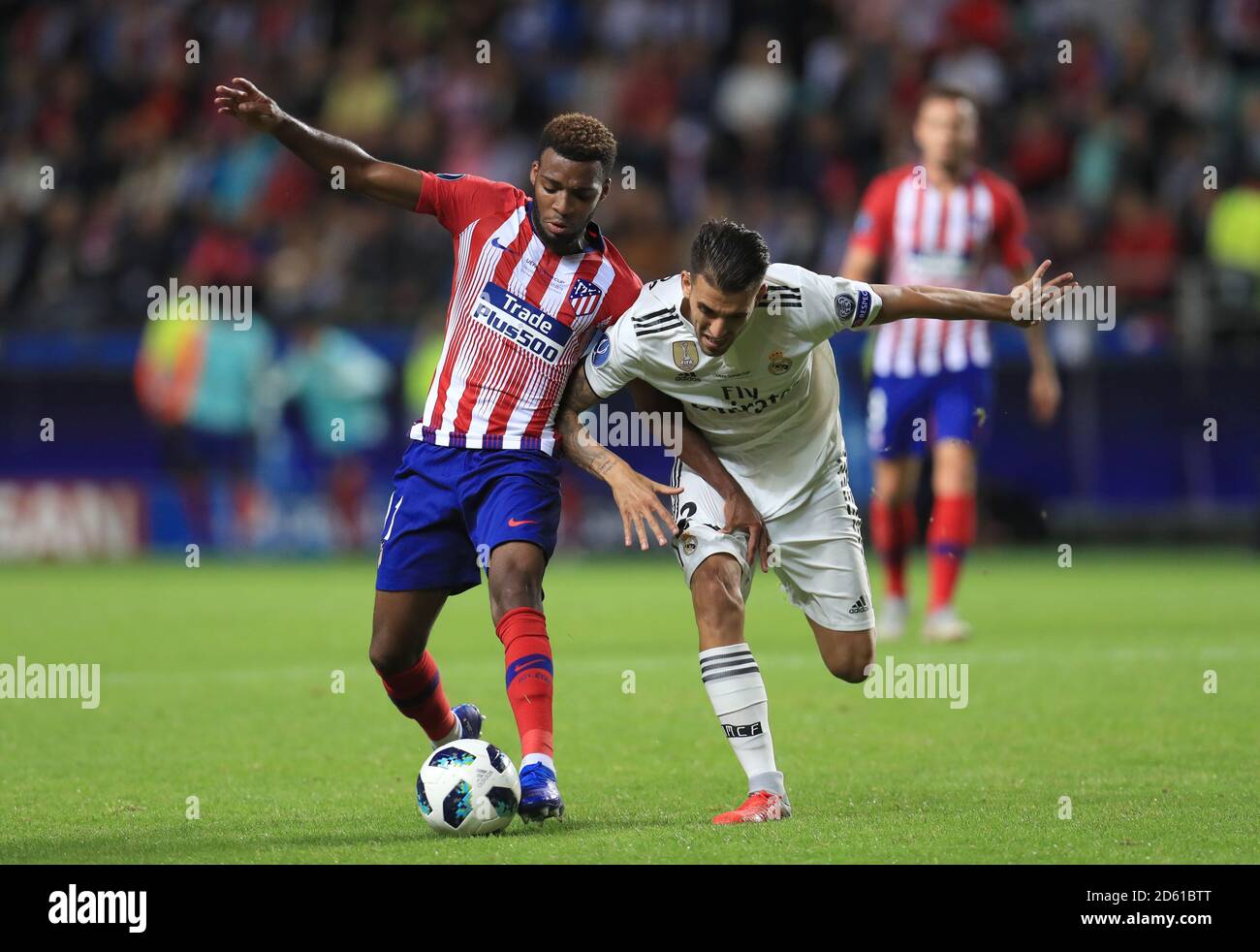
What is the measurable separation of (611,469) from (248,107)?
1.60 meters

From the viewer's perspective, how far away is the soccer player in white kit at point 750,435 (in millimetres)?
5262

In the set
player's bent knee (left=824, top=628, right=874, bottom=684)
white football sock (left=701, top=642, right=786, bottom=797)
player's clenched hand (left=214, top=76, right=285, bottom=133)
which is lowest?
white football sock (left=701, top=642, right=786, bottom=797)

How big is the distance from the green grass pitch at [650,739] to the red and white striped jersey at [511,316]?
3.97 ft

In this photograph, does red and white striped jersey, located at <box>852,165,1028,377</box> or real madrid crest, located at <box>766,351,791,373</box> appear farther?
red and white striped jersey, located at <box>852,165,1028,377</box>

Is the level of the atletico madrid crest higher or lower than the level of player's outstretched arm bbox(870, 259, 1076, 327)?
higher

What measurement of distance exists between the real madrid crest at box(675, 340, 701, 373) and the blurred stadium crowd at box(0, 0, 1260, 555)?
1117 cm

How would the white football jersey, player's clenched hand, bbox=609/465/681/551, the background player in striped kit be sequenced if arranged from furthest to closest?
the background player in striped kit
the white football jersey
player's clenched hand, bbox=609/465/681/551

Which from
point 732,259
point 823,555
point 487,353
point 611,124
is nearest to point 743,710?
point 823,555

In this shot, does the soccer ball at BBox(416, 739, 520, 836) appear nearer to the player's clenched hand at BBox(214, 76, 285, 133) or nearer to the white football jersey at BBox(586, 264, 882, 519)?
the white football jersey at BBox(586, 264, 882, 519)

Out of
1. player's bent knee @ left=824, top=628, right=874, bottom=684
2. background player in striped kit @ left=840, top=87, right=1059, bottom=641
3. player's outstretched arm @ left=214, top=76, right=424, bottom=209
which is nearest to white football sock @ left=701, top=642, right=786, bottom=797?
player's bent knee @ left=824, top=628, right=874, bottom=684

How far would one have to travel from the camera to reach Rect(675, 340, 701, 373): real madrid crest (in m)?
5.48

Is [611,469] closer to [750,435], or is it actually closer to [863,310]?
[750,435]

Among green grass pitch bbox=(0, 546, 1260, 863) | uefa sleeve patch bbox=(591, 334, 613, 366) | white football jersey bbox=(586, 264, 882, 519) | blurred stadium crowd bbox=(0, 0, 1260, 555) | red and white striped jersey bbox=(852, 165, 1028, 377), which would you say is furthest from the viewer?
blurred stadium crowd bbox=(0, 0, 1260, 555)

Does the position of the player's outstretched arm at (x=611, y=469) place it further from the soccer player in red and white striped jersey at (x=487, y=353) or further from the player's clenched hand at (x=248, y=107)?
the player's clenched hand at (x=248, y=107)
